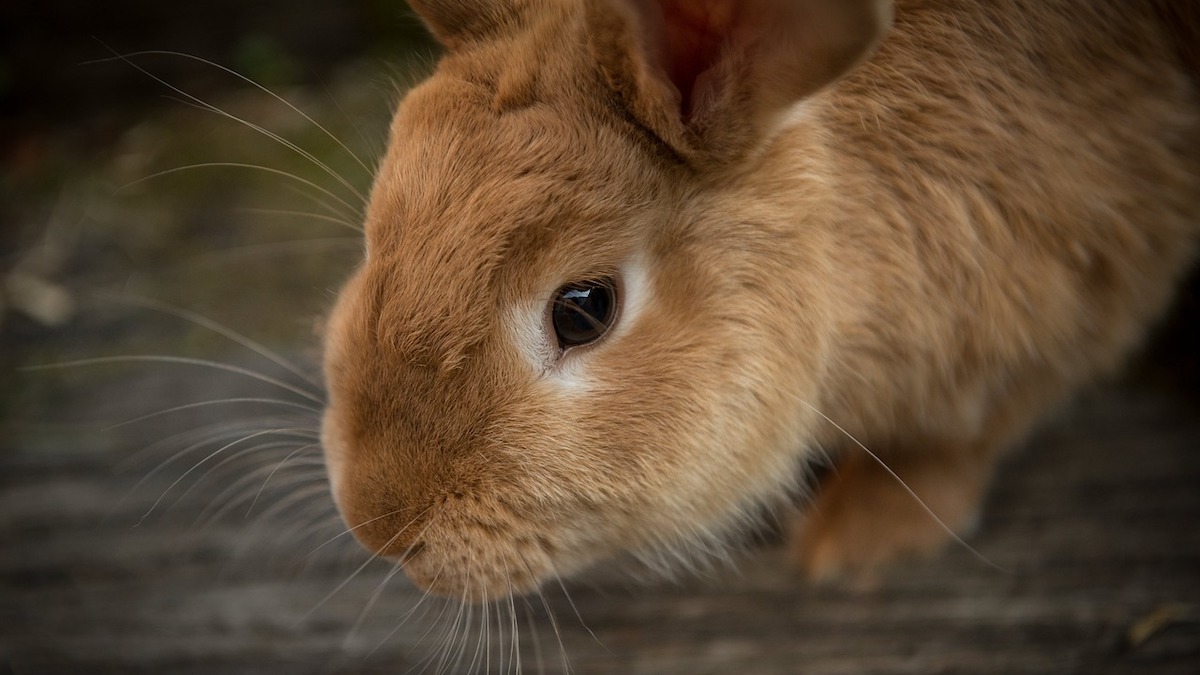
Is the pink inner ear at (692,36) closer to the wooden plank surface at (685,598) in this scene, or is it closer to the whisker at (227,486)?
the wooden plank surface at (685,598)

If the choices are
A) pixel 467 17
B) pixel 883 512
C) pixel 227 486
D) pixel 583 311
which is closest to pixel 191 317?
pixel 227 486

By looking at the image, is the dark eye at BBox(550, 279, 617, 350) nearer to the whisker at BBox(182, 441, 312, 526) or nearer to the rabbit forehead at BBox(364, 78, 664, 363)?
the rabbit forehead at BBox(364, 78, 664, 363)

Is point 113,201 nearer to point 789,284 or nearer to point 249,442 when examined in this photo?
point 249,442

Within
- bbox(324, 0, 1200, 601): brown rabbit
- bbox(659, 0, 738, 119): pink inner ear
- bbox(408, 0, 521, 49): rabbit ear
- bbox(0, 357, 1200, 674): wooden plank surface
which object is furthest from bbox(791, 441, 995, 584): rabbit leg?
bbox(408, 0, 521, 49): rabbit ear

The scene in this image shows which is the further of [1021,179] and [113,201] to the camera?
[113,201]

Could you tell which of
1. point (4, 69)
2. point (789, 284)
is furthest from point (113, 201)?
point (789, 284)

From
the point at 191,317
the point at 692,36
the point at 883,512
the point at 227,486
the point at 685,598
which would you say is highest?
the point at 191,317

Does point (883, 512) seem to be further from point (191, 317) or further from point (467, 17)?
point (191, 317)
